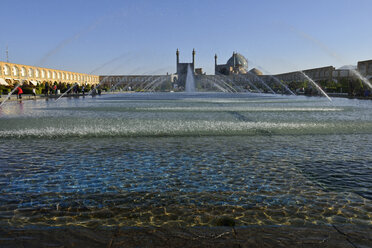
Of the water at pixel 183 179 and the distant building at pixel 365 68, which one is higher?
the distant building at pixel 365 68

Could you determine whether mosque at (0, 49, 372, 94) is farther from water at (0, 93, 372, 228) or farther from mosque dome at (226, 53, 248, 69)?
water at (0, 93, 372, 228)

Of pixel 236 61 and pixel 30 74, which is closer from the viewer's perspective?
pixel 30 74

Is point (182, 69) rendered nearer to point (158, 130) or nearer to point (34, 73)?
point (34, 73)

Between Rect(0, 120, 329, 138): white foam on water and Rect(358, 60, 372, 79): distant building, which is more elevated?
Rect(358, 60, 372, 79): distant building

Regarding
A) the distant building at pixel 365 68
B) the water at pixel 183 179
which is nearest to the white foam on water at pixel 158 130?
the water at pixel 183 179

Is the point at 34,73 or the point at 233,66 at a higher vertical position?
the point at 233,66

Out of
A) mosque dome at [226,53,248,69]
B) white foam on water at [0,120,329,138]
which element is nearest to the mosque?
mosque dome at [226,53,248,69]

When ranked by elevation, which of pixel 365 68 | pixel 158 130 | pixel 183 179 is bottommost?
pixel 183 179

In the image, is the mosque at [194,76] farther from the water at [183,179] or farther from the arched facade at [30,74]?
the water at [183,179]

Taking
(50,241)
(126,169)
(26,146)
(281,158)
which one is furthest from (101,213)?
(26,146)

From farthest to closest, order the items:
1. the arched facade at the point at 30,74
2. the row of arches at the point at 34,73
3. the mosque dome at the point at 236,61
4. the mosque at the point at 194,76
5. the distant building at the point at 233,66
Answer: the mosque dome at the point at 236,61 → the distant building at the point at 233,66 → the mosque at the point at 194,76 → the row of arches at the point at 34,73 → the arched facade at the point at 30,74

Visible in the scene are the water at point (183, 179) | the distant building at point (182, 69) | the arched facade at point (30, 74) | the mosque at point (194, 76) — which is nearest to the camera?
the water at point (183, 179)

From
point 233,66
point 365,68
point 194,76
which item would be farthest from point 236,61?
point 365,68

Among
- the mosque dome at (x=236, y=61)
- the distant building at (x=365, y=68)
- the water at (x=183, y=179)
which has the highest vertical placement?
the mosque dome at (x=236, y=61)
